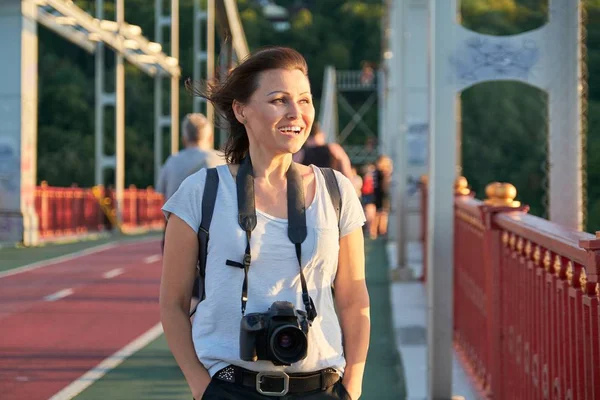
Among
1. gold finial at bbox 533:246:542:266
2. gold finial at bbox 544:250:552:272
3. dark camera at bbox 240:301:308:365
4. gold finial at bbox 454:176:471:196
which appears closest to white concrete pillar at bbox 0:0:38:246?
gold finial at bbox 454:176:471:196

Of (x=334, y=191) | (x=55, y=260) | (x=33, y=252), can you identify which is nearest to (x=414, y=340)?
(x=334, y=191)

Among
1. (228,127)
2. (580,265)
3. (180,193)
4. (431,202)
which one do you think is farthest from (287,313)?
(431,202)

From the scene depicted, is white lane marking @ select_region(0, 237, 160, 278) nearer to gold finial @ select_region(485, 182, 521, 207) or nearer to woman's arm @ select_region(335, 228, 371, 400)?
gold finial @ select_region(485, 182, 521, 207)

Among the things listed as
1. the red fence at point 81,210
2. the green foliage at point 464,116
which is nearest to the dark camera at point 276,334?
the red fence at point 81,210

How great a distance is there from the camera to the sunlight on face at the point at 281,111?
10.1ft

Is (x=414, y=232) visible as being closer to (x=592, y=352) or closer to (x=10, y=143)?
(x=10, y=143)

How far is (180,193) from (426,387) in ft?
→ 14.9

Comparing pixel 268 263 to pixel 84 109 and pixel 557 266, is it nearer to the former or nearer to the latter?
pixel 557 266

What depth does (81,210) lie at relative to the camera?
101 ft

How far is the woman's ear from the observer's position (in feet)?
10.5

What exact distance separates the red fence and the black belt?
2343cm

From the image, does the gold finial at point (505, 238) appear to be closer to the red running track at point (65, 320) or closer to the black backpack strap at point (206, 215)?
the red running track at point (65, 320)

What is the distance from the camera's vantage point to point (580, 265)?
12.4ft

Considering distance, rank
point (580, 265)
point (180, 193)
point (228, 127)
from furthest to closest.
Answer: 1. point (580, 265)
2. point (228, 127)
3. point (180, 193)
